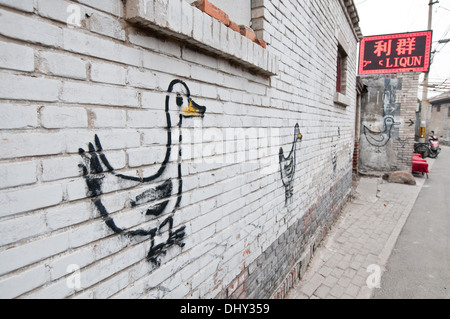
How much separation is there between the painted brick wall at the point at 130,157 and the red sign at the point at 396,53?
9.04 m

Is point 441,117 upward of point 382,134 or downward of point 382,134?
upward

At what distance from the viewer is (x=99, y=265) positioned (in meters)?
1.12

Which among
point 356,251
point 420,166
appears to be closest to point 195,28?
point 356,251

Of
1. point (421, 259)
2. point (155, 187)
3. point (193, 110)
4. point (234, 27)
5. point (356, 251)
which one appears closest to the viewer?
point (155, 187)

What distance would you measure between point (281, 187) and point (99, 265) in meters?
1.99

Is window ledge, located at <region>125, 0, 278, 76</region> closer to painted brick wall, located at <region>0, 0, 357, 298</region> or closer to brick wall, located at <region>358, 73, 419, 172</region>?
painted brick wall, located at <region>0, 0, 357, 298</region>

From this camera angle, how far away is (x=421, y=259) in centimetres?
389

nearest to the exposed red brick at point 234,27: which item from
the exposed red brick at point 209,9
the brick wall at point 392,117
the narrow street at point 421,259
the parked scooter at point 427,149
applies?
the exposed red brick at point 209,9

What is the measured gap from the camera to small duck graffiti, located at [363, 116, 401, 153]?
10.0 m

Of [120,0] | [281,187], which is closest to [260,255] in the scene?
[281,187]

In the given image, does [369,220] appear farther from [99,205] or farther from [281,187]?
[99,205]

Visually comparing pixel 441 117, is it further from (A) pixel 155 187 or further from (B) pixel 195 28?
(A) pixel 155 187

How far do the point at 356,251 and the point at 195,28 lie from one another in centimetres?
417

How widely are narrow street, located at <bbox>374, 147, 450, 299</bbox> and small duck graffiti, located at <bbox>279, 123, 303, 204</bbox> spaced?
169 centimetres
